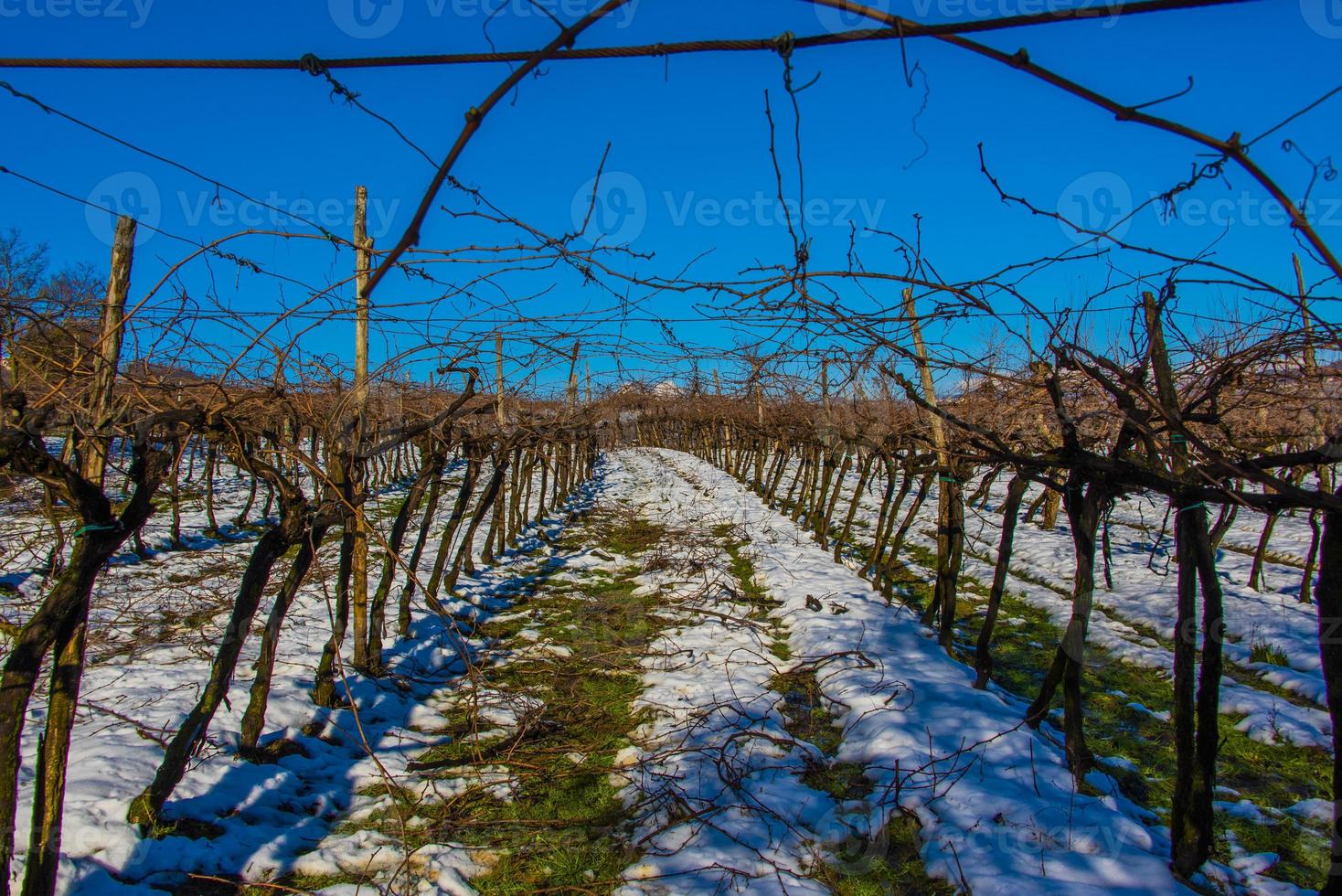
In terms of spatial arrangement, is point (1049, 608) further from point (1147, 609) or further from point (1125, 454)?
point (1125, 454)

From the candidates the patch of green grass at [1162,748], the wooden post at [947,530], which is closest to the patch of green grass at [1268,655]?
the patch of green grass at [1162,748]

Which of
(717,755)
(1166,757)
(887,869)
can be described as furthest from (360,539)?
(1166,757)

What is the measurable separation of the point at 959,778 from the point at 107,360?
3.72 m

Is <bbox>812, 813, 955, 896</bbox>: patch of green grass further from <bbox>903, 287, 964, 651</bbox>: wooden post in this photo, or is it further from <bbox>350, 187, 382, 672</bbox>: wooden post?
<bbox>903, 287, 964, 651</bbox>: wooden post

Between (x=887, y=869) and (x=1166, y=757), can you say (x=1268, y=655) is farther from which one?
(x=887, y=869)

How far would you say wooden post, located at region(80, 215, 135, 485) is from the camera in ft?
7.80

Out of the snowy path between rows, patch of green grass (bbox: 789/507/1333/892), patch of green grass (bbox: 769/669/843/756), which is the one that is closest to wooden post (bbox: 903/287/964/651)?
the snowy path between rows

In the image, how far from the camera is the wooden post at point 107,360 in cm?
238

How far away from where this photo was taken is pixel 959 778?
3.38 metres

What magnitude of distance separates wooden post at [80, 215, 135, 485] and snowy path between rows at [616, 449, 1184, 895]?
8.33 ft

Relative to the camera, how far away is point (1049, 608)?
24.4 ft

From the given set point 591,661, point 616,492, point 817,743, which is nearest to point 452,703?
point 591,661

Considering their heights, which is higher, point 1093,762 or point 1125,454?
point 1125,454

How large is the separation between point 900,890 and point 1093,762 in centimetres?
167
